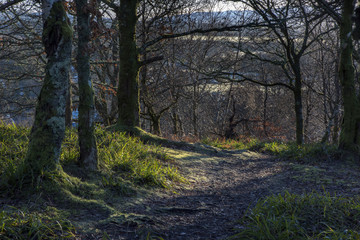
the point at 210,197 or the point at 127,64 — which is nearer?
the point at 210,197

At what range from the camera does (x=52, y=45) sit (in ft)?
12.5

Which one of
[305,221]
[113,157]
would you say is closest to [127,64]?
[113,157]

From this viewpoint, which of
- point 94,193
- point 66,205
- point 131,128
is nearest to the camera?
point 66,205

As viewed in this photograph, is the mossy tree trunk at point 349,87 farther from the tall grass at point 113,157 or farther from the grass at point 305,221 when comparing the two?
the tall grass at point 113,157

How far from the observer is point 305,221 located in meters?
3.10

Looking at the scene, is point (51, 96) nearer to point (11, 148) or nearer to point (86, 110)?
point (86, 110)

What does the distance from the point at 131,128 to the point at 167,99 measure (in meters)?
10.0

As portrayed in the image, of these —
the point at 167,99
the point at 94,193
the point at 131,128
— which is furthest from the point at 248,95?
the point at 94,193

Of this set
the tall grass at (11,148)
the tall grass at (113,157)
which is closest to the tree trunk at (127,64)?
the tall grass at (113,157)

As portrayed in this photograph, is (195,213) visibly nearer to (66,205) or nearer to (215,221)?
(215,221)

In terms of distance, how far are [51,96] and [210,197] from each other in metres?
3.29

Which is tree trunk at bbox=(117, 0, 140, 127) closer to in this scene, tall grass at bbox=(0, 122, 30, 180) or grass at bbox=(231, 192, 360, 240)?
tall grass at bbox=(0, 122, 30, 180)

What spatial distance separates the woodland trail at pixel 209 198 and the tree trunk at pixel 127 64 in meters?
2.28

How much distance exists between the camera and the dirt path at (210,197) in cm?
341
